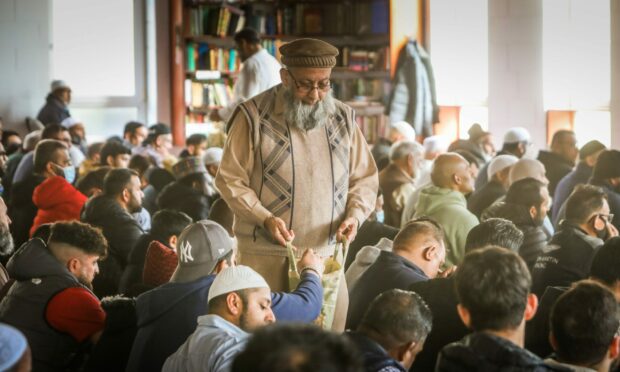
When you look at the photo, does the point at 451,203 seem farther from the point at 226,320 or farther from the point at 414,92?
the point at 414,92

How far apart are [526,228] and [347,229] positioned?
137 centimetres

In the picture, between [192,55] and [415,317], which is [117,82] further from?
[415,317]

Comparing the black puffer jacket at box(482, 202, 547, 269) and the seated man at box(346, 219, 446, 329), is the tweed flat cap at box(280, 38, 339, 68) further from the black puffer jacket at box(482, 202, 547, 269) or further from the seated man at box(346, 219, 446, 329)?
the black puffer jacket at box(482, 202, 547, 269)

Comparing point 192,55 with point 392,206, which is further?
point 192,55

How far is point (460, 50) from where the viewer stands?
384 inches

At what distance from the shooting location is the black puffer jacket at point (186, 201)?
5.58 m

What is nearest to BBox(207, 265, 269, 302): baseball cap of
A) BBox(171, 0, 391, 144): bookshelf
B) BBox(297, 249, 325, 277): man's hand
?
BBox(297, 249, 325, 277): man's hand

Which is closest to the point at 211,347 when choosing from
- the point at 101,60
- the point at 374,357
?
the point at 374,357

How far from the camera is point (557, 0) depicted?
9.07 m

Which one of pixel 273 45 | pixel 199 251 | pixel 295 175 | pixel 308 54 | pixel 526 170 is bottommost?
pixel 199 251

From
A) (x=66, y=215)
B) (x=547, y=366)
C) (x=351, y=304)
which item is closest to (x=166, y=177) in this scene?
(x=66, y=215)

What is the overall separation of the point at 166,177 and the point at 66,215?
138 cm

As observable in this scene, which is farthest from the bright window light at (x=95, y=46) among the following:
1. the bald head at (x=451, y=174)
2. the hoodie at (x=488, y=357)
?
the hoodie at (x=488, y=357)

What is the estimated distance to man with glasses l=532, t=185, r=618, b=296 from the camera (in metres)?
3.81
